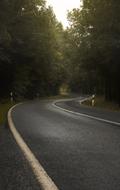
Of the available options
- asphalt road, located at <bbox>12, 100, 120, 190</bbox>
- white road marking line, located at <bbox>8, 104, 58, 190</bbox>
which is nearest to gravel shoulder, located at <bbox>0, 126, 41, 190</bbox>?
white road marking line, located at <bbox>8, 104, 58, 190</bbox>

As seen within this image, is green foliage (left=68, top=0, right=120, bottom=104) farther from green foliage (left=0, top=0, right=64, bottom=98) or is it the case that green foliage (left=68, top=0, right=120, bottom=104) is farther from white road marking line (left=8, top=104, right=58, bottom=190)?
white road marking line (left=8, top=104, right=58, bottom=190)

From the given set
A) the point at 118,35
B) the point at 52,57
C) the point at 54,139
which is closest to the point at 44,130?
the point at 54,139

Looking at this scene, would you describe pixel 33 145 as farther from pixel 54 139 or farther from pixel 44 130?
pixel 44 130

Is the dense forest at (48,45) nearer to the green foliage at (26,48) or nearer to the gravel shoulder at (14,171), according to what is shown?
the green foliage at (26,48)

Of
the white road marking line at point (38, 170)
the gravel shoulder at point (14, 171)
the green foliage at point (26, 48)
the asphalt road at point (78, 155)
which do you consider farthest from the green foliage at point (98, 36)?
the gravel shoulder at point (14, 171)

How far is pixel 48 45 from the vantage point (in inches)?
2388

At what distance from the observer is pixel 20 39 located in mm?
45344

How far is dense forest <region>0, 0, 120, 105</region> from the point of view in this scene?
3412 centimetres

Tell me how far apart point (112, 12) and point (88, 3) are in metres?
6.77

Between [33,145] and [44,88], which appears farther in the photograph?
[44,88]

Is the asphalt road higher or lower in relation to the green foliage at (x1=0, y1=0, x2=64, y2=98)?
lower

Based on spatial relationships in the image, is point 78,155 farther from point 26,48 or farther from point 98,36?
point 26,48

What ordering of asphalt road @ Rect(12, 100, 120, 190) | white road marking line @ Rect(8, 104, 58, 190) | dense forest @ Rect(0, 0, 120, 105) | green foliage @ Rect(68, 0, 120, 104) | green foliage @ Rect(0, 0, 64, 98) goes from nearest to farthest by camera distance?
Result: white road marking line @ Rect(8, 104, 58, 190)
asphalt road @ Rect(12, 100, 120, 190)
green foliage @ Rect(68, 0, 120, 104)
dense forest @ Rect(0, 0, 120, 105)
green foliage @ Rect(0, 0, 64, 98)

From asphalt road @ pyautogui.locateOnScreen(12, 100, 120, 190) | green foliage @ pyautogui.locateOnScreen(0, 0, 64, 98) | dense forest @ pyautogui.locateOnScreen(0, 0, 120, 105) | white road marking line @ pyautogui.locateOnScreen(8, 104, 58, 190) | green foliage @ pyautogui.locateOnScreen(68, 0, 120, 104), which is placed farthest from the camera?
green foliage @ pyautogui.locateOnScreen(0, 0, 64, 98)
